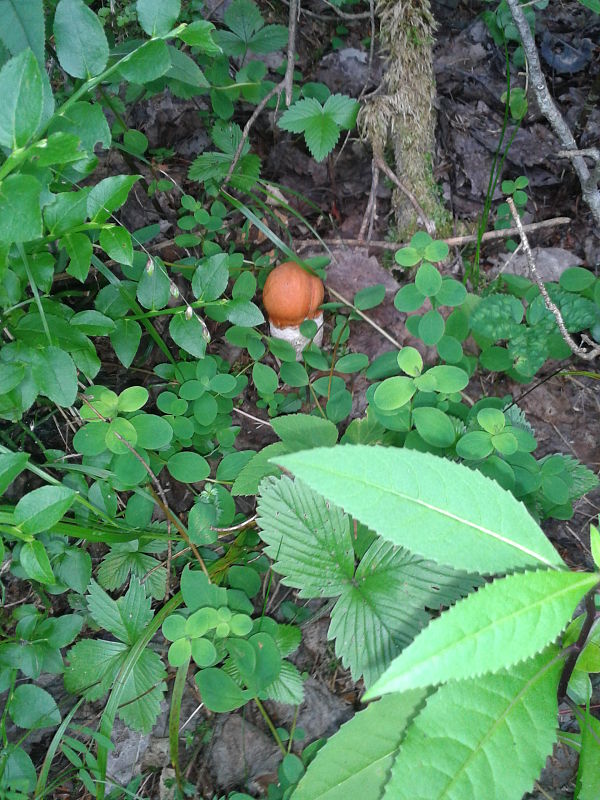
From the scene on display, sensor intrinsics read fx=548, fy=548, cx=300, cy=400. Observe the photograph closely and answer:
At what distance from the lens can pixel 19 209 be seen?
1.18m

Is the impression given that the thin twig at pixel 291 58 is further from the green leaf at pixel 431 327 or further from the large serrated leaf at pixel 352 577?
the large serrated leaf at pixel 352 577

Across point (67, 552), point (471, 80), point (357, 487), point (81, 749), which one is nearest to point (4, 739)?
point (81, 749)

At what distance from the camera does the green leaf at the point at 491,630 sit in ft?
3.11

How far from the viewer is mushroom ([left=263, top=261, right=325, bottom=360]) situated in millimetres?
2346

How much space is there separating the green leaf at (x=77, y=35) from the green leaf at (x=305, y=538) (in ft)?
4.56

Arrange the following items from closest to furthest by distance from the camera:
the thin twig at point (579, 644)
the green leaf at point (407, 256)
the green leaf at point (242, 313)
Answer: the thin twig at point (579, 644)
the green leaf at point (242, 313)
the green leaf at point (407, 256)

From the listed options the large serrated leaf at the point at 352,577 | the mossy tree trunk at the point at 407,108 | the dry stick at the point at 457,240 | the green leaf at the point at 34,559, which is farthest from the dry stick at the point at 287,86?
the green leaf at the point at 34,559

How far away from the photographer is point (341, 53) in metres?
2.94

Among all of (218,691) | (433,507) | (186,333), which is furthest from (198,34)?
(218,691)

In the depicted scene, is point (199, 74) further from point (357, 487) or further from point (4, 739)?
point (4, 739)

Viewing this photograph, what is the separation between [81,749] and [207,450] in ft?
3.91

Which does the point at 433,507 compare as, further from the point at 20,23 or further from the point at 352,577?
the point at 20,23

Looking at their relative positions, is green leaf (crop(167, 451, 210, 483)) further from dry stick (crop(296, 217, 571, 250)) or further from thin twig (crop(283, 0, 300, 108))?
thin twig (crop(283, 0, 300, 108))

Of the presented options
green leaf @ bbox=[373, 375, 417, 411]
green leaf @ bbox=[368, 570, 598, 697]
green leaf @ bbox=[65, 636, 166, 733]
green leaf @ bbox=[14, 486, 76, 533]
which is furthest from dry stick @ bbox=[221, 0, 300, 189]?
green leaf @ bbox=[368, 570, 598, 697]
